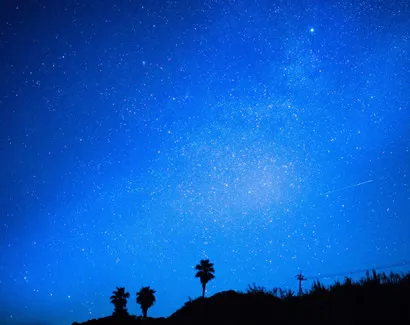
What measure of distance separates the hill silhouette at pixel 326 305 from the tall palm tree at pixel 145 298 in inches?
1641

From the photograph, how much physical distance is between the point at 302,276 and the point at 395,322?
53.8m

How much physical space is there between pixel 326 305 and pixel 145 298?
47297 millimetres

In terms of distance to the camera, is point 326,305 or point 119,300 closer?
point 326,305

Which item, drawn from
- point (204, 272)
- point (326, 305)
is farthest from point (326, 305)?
point (204, 272)

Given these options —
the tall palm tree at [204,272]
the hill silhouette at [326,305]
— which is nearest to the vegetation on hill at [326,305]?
the hill silhouette at [326,305]

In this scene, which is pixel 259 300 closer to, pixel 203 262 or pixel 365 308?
pixel 365 308

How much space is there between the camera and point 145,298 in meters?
49.3

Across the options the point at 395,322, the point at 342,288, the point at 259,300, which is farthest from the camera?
the point at 259,300

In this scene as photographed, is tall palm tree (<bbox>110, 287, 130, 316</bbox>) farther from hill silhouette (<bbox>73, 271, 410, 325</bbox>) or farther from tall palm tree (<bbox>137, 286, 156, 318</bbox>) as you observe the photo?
hill silhouette (<bbox>73, 271, 410, 325</bbox>)

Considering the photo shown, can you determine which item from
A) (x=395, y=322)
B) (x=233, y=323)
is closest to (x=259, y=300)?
(x=233, y=323)

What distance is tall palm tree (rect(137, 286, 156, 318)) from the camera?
161 feet

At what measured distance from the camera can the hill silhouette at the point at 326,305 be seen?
21.6ft

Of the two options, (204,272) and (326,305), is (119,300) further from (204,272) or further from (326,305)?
(326,305)

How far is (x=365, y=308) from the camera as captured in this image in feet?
22.4
